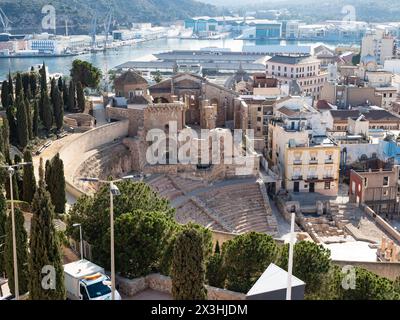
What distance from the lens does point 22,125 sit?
31.4 meters

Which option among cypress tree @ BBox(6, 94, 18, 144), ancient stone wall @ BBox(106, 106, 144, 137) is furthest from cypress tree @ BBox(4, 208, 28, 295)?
ancient stone wall @ BBox(106, 106, 144, 137)

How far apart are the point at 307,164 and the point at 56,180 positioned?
1818 cm

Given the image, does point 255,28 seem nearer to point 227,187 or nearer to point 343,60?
point 343,60

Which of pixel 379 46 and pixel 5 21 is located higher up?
pixel 5 21

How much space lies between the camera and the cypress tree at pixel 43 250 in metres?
13.6

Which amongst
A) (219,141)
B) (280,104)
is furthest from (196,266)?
(280,104)

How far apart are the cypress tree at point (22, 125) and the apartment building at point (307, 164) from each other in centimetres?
1575

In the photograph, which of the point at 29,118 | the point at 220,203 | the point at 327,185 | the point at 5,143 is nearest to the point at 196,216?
the point at 220,203

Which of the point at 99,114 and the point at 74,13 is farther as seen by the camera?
the point at 74,13

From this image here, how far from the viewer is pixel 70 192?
2659 cm

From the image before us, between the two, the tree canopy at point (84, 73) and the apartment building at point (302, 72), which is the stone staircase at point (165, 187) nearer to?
the tree canopy at point (84, 73)

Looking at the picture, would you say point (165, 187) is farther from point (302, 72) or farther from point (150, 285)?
point (302, 72)

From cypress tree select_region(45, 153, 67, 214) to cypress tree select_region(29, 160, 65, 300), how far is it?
924 centimetres

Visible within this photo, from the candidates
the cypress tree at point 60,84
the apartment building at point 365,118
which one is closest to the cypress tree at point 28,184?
the cypress tree at point 60,84
